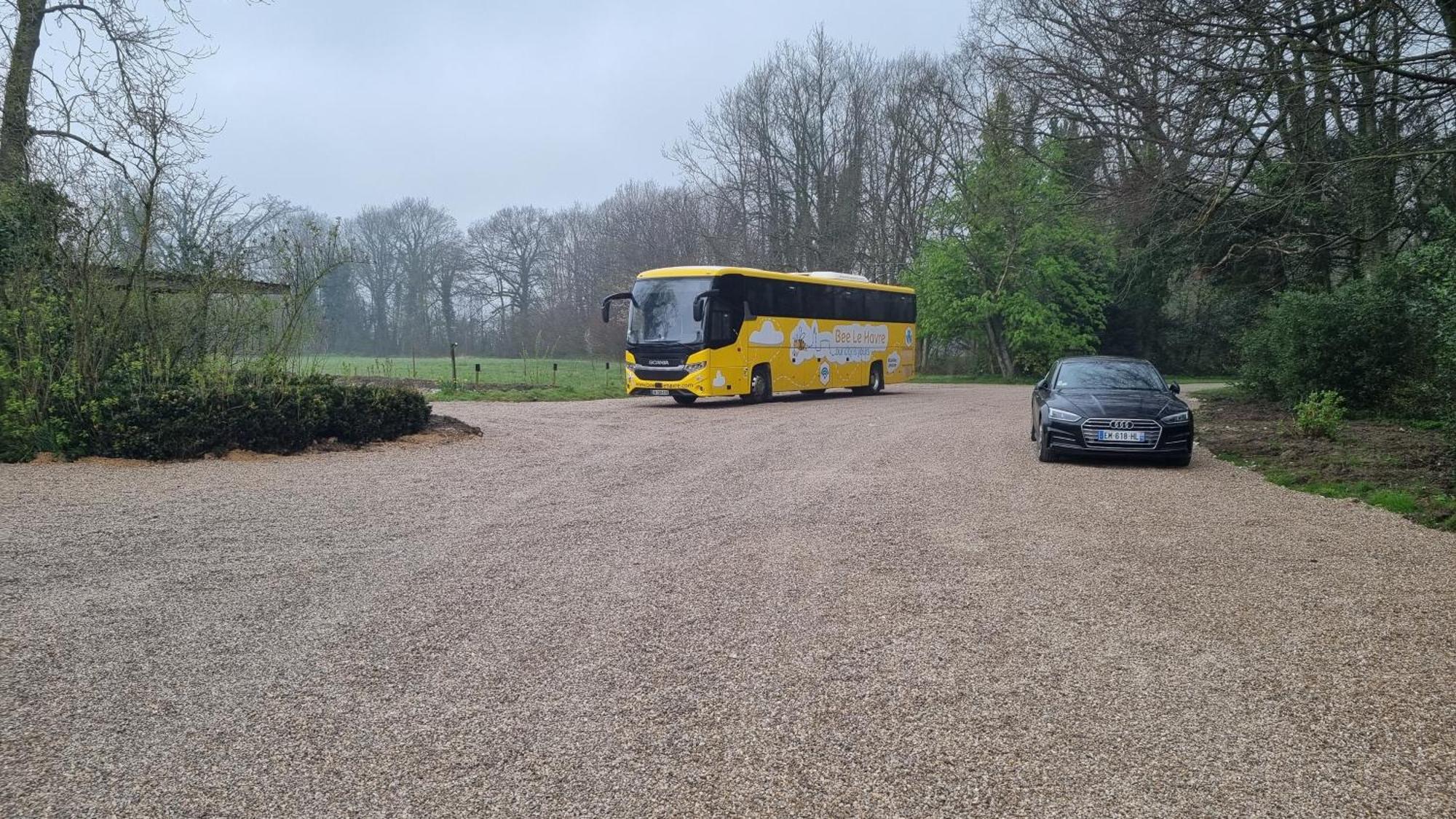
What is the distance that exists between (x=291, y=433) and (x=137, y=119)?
5.07 metres

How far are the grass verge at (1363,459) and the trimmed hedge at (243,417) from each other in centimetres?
1124

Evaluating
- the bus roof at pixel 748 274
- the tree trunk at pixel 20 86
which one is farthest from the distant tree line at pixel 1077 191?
the bus roof at pixel 748 274

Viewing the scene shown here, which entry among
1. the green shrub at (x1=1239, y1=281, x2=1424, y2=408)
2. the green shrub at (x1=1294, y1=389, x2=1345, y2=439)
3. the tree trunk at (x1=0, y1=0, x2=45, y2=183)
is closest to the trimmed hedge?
the tree trunk at (x1=0, y1=0, x2=45, y2=183)

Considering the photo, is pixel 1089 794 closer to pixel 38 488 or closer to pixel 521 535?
Answer: pixel 521 535

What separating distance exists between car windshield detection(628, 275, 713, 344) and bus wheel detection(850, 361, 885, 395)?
873 centimetres

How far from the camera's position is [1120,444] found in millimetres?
11984

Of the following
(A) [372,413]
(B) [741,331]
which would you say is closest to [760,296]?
(B) [741,331]

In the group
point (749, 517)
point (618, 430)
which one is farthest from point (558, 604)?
point (618, 430)

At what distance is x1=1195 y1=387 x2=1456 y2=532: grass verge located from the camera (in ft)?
30.5

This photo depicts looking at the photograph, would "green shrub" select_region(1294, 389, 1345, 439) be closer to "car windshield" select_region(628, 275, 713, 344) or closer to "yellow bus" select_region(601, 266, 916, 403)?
"yellow bus" select_region(601, 266, 916, 403)

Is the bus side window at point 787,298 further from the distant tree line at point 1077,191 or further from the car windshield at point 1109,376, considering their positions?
the car windshield at point 1109,376

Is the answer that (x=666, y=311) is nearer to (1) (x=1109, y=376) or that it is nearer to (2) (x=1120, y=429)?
(1) (x=1109, y=376)

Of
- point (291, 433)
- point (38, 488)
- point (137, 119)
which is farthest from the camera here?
point (137, 119)

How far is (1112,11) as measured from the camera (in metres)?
12.9
